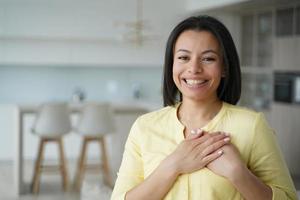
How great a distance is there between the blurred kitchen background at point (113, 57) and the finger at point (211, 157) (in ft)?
18.6

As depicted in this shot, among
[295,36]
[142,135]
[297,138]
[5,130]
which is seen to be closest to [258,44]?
[295,36]

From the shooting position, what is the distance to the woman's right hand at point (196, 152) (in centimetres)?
113

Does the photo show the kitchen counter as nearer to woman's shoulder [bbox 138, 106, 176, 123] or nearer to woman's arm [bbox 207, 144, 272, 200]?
woman's shoulder [bbox 138, 106, 176, 123]

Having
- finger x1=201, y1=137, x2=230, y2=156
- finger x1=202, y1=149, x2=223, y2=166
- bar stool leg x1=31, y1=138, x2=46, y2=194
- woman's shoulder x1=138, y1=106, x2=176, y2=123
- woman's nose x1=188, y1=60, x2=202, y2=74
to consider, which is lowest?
bar stool leg x1=31, y1=138, x2=46, y2=194

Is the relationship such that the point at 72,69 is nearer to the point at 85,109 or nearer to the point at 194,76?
the point at 85,109

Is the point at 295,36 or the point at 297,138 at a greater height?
the point at 295,36

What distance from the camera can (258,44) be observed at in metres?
8.34

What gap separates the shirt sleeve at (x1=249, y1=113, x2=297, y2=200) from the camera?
114cm

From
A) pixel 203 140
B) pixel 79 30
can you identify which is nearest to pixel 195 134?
pixel 203 140

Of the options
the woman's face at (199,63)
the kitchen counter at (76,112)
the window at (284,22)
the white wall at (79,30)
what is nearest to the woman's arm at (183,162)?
the woman's face at (199,63)

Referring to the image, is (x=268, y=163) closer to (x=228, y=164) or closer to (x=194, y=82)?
(x=228, y=164)

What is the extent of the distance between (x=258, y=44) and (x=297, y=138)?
6.90 ft

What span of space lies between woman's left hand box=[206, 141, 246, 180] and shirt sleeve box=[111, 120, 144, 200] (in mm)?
187

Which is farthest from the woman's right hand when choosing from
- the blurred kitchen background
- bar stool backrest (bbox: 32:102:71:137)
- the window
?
the window
